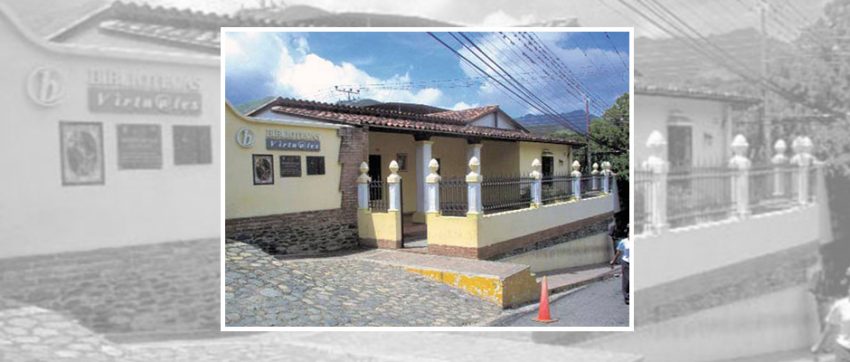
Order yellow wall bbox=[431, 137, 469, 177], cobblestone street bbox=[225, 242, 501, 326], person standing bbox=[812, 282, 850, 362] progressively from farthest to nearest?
yellow wall bbox=[431, 137, 469, 177]
cobblestone street bbox=[225, 242, 501, 326]
person standing bbox=[812, 282, 850, 362]

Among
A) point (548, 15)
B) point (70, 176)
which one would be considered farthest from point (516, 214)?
point (70, 176)

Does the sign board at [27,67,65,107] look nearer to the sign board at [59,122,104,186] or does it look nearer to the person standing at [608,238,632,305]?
the sign board at [59,122,104,186]

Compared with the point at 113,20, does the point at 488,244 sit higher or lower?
lower

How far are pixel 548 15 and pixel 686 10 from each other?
1.04 metres

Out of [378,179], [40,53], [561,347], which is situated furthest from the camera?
[378,179]

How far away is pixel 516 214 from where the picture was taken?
19.9 ft

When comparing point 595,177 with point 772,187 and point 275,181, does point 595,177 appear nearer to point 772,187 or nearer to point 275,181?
point 772,187

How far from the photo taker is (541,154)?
571cm

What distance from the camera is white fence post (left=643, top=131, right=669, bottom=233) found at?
197 inches

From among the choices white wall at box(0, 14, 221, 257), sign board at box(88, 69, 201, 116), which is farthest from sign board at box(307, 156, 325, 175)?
sign board at box(88, 69, 201, 116)

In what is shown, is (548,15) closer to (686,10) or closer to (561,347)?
(686,10)

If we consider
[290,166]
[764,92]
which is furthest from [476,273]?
[764,92]

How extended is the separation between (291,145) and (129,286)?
5.37 ft

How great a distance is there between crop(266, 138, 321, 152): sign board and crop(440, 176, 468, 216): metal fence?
1132mm
